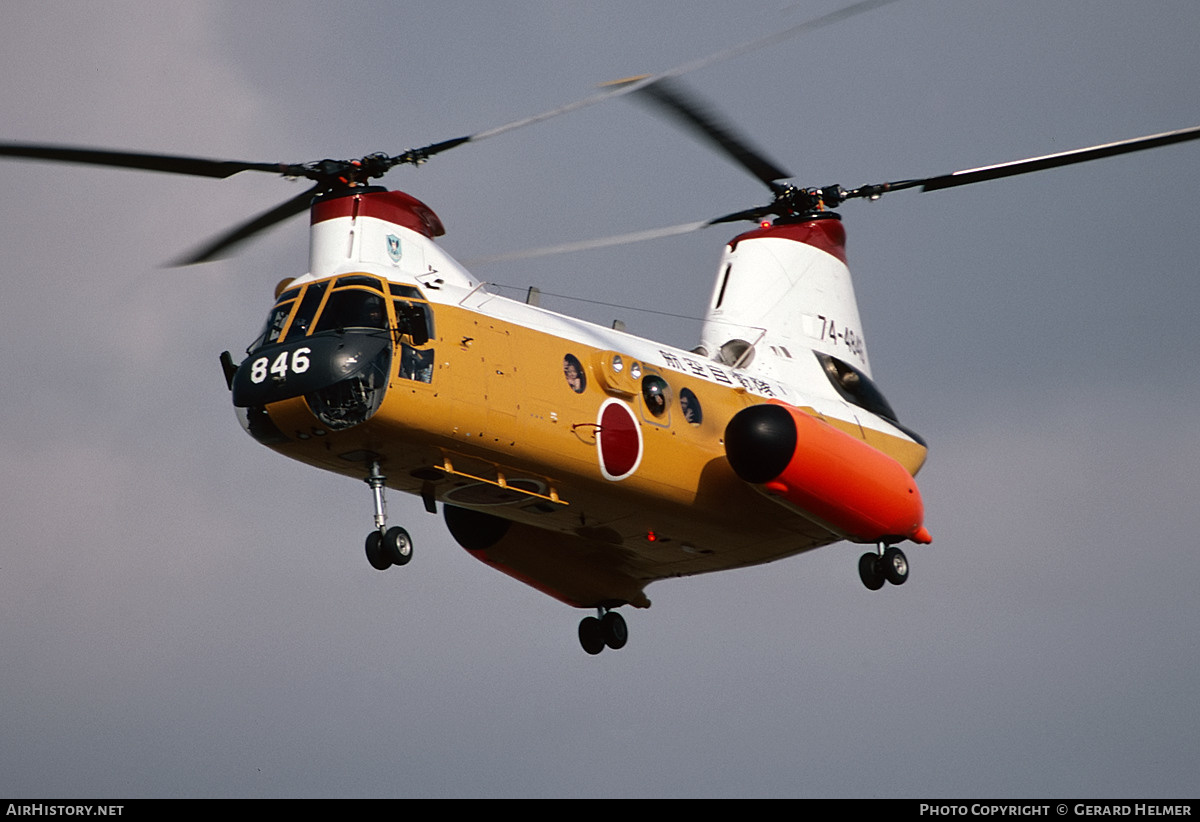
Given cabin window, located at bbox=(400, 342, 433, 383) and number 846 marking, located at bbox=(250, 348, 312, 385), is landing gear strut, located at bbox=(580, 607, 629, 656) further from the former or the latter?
number 846 marking, located at bbox=(250, 348, 312, 385)

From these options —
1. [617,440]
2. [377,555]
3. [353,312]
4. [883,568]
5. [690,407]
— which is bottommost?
[377,555]

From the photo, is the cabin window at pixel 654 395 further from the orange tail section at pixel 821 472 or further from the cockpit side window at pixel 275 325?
the cockpit side window at pixel 275 325

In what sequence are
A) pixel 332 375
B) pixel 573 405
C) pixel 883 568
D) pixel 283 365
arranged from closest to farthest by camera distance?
pixel 332 375 < pixel 283 365 < pixel 573 405 < pixel 883 568

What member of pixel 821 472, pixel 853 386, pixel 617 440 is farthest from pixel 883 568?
pixel 617 440

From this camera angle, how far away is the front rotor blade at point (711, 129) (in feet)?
96.3

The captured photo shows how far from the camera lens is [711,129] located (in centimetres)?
3144

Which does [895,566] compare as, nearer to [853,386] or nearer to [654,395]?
[853,386]

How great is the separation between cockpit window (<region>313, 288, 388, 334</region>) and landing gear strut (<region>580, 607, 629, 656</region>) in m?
9.10

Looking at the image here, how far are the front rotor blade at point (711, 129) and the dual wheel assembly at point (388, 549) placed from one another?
7079 millimetres

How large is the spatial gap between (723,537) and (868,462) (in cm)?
257

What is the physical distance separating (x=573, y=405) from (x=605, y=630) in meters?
6.71

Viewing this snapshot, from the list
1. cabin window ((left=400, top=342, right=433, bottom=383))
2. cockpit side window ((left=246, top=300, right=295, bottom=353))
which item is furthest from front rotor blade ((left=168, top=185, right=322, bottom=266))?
cabin window ((left=400, top=342, right=433, bottom=383))

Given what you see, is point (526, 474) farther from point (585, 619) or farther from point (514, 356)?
point (585, 619)
